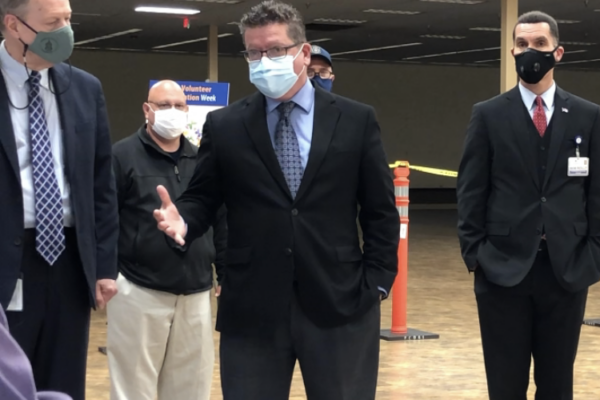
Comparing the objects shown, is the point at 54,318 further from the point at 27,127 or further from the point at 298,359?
the point at 298,359

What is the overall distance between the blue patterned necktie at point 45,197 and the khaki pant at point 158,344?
1550 millimetres

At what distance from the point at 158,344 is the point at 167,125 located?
40.7 inches

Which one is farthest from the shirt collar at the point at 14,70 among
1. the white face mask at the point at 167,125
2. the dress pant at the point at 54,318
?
the white face mask at the point at 167,125

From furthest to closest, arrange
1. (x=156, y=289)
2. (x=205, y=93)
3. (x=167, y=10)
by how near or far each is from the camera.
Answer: (x=167, y=10) → (x=205, y=93) → (x=156, y=289)

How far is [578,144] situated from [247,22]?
159cm

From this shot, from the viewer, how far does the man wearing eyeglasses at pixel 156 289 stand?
470 centimetres

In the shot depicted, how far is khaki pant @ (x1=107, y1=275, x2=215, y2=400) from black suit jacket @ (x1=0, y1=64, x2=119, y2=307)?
1303 mm

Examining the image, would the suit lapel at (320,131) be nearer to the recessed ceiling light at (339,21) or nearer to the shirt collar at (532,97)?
the shirt collar at (532,97)

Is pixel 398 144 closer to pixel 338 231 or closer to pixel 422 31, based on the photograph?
pixel 422 31

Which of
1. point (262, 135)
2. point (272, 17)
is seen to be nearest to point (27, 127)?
point (262, 135)

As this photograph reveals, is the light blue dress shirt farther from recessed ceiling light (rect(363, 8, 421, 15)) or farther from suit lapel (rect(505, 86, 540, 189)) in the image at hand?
recessed ceiling light (rect(363, 8, 421, 15))

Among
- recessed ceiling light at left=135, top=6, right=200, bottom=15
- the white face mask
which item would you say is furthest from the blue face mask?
recessed ceiling light at left=135, top=6, right=200, bottom=15

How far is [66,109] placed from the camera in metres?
3.32

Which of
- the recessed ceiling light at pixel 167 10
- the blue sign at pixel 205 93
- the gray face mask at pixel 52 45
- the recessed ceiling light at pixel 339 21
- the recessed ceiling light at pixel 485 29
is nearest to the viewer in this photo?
the gray face mask at pixel 52 45
